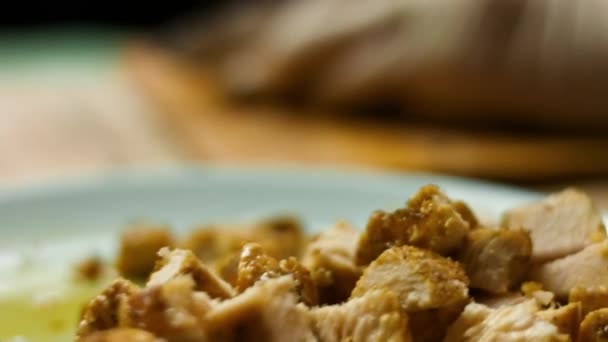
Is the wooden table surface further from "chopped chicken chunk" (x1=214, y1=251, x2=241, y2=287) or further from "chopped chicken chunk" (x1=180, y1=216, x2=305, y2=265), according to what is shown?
"chopped chicken chunk" (x1=214, y1=251, x2=241, y2=287)

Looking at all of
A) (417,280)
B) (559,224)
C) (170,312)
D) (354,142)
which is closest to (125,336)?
(170,312)

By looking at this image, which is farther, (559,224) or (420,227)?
(559,224)

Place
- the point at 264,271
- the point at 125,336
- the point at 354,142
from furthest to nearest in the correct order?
the point at 354,142 → the point at 264,271 → the point at 125,336

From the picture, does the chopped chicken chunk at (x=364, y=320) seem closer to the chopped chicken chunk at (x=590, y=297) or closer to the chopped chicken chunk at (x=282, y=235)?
the chopped chicken chunk at (x=590, y=297)

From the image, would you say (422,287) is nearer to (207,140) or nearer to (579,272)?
(579,272)

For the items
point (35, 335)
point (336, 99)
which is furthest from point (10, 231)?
point (336, 99)

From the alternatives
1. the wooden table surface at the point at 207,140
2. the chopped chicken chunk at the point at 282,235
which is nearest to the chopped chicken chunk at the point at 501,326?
the chopped chicken chunk at the point at 282,235
